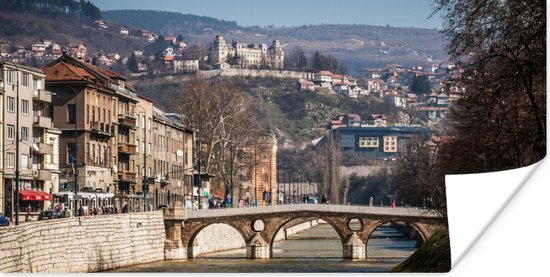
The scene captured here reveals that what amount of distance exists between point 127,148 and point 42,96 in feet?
72.3

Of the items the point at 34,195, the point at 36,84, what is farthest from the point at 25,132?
the point at 36,84

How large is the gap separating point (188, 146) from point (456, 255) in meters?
45.5

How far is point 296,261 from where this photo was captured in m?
49.5

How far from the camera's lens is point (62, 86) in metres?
27.1

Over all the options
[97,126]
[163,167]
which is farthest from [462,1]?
[163,167]

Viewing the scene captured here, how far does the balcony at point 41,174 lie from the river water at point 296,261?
289cm

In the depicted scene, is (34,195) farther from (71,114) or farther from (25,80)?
(25,80)

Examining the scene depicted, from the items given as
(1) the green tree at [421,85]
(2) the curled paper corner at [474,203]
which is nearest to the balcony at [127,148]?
(1) the green tree at [421,85]

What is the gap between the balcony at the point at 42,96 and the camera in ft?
78.8

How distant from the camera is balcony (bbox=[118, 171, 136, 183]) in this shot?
4899 centimetres

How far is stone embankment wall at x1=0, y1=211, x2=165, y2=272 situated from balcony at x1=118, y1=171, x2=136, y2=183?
1866mm

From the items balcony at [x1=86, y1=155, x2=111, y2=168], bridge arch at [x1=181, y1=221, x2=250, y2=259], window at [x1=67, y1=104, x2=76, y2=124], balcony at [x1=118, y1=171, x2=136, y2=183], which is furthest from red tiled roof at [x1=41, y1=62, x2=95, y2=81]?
bridge arch at [x1=181, y1=221, x2=250, y2=259]

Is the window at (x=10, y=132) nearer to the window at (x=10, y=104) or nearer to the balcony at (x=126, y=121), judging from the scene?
the window at (x=10, y=104)

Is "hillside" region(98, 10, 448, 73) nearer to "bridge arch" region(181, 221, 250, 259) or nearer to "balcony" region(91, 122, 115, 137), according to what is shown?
"balcony" region(91, 122, 115, 137)
